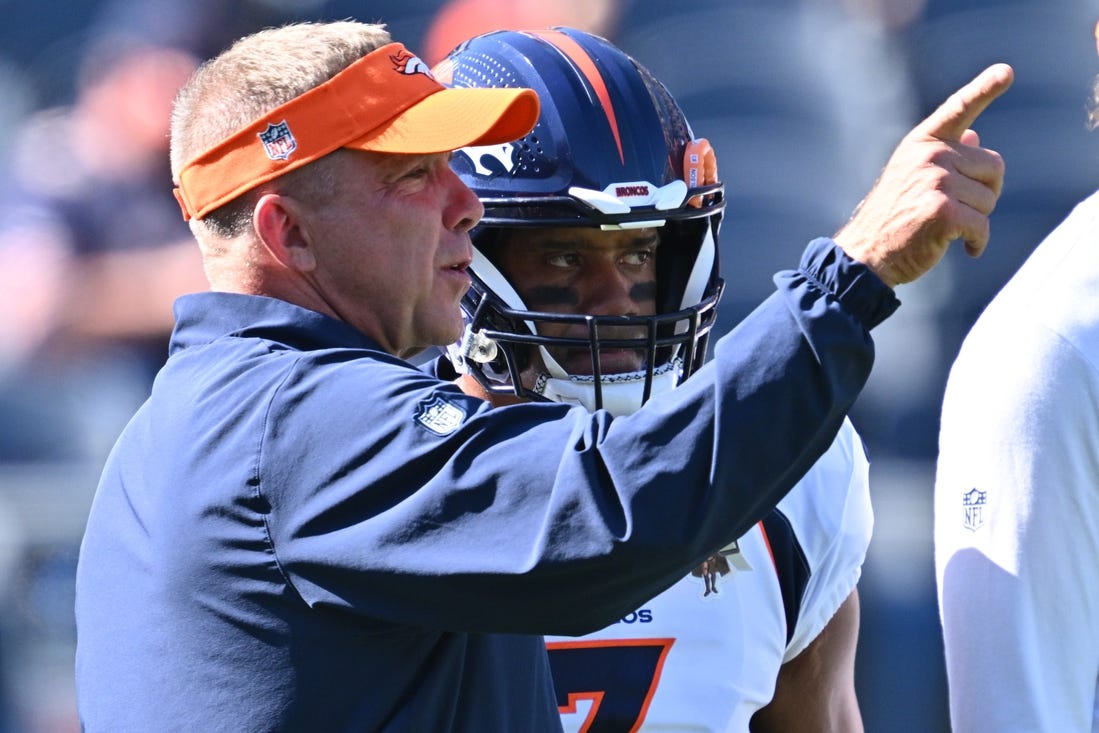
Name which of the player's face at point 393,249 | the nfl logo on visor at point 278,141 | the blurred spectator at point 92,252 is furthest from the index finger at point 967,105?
the blurred spectator at point 92,252

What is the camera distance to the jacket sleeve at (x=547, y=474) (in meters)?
1.29

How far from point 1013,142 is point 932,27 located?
1.05 ft

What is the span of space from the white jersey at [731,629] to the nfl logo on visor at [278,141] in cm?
76

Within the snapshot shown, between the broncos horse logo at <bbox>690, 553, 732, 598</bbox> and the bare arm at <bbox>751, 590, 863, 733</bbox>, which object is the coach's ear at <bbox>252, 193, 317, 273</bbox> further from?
the bare arm at <bbox>751, 590, 863, 733</bbox>

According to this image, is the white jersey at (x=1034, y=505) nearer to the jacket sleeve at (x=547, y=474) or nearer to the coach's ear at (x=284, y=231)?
the jacket sleeve at (x=547, y=474)

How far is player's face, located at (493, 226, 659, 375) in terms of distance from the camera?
7.04ft

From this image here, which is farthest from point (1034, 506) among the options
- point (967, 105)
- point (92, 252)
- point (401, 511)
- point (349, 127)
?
point (92, 252)

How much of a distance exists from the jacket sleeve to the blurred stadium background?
2036 mm

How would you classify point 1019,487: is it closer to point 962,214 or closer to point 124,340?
point 962,214

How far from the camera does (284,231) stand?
169cm

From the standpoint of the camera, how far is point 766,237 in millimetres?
3402

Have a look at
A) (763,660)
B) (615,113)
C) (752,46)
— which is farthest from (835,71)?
(763,660)

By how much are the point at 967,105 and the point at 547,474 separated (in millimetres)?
515

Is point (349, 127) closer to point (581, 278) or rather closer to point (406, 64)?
point (406, 64)
